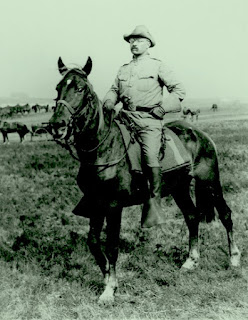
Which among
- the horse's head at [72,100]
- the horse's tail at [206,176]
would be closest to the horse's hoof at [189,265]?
the horse's tail at [206,176]

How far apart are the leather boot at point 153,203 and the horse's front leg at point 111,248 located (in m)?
0.36

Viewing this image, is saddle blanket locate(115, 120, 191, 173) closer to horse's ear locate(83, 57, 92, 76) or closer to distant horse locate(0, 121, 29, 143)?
horse's ear locate(83, 57, 92, 76)

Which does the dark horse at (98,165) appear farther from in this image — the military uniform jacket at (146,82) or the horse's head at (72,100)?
the military uniform jacket at (146,82)

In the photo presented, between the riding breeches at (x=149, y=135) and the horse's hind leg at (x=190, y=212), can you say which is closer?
the riding breeches at (x=149, y=135)

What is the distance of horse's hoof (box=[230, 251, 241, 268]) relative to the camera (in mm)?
7059

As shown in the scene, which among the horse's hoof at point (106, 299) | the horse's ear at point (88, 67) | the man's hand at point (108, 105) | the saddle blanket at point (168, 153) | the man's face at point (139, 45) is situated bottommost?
the horse's hoof at point (106, 299)

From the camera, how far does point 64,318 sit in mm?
5383

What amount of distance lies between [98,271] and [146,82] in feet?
10.0

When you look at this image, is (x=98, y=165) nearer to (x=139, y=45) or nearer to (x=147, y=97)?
(x=147, y=97)

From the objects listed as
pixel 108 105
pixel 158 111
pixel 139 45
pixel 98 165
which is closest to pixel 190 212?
pixel 158 111

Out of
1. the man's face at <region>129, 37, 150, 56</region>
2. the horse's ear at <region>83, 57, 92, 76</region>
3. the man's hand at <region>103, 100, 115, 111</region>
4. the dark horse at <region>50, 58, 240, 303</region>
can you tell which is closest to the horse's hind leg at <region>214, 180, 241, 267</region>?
the dark horse at <region>50, 58, 240, 303</region>

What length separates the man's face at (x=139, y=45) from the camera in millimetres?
6133

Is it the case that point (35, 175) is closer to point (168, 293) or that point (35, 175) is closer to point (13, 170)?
point (13, 170)

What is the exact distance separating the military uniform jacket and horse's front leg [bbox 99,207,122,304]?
5.20 ft
